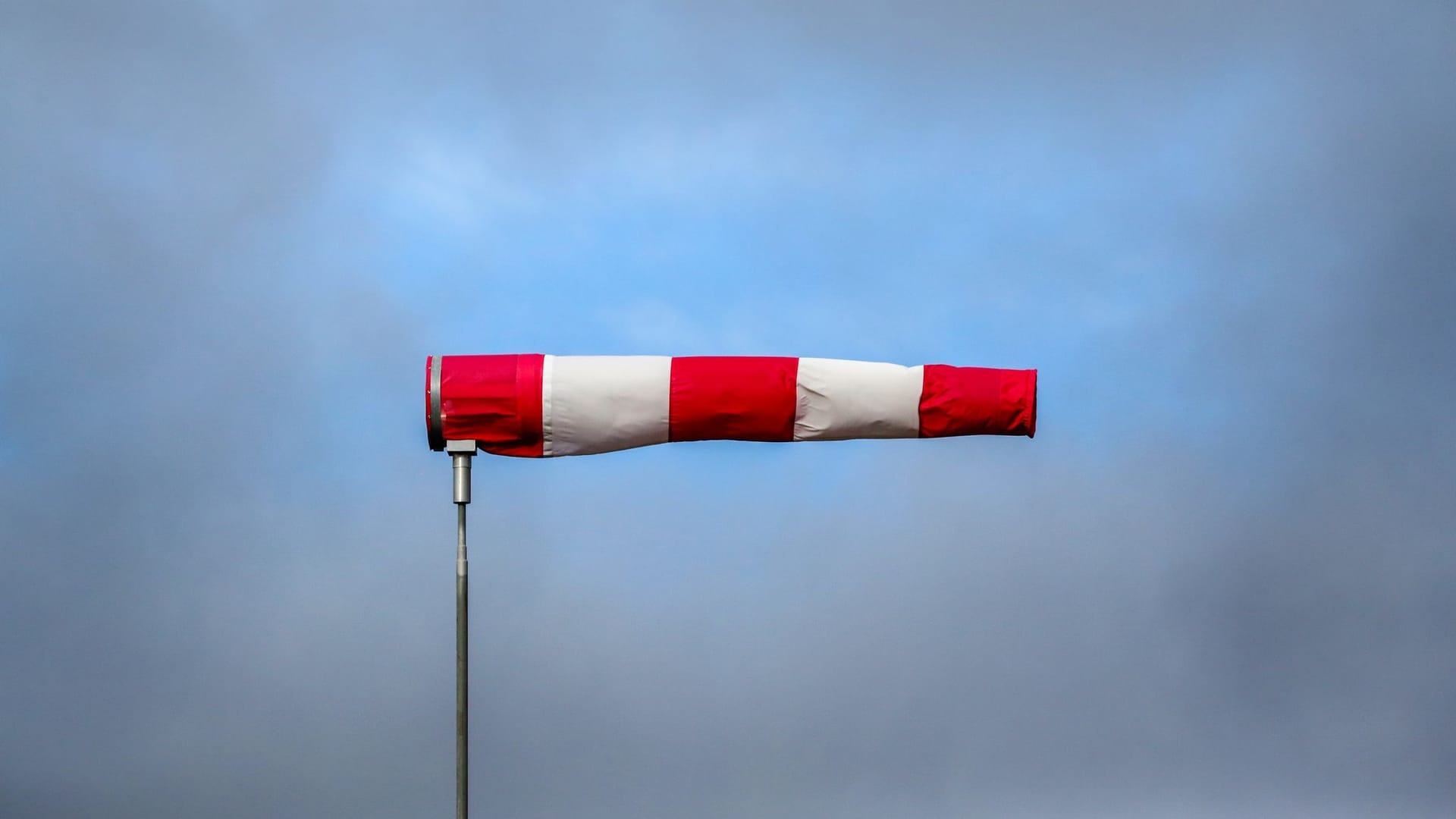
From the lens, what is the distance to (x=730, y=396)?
5242 mm

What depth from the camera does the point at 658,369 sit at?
17.1ft

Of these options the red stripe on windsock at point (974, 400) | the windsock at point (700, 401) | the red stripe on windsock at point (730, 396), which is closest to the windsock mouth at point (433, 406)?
the windsock at point (700, 401)

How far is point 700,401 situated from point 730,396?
12 cm

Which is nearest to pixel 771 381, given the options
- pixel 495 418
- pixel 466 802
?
pixel 495 418

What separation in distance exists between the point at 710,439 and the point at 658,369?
376 millimetres

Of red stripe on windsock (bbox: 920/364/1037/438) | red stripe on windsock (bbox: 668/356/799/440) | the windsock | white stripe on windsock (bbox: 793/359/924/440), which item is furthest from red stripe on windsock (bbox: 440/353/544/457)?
red stripe on windsock (bbox: 920/364/1037/438)

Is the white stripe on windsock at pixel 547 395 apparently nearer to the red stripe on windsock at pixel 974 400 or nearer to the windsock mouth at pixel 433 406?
the windsock mouth at pixel 433 406

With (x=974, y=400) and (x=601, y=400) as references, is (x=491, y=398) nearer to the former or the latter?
(x=601, y=400)

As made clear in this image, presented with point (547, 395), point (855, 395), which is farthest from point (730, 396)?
point (547, 395)

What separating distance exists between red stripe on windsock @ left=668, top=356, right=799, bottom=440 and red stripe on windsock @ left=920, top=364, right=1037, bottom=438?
55 cm

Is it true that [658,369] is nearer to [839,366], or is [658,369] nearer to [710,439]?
[710,439]

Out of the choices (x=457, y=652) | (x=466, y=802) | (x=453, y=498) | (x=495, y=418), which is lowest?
(x=466, y=802)

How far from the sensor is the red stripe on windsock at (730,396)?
5.23 meters

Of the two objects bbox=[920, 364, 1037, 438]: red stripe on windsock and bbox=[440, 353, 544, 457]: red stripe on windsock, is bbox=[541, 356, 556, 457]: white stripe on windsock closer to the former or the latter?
bbox=[440, 353, 544, 457]: red stripe on windsock
